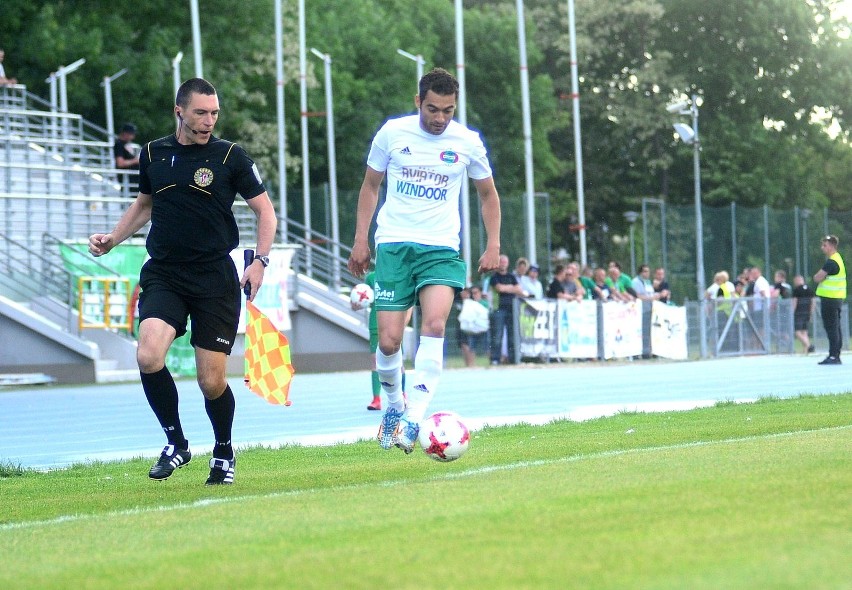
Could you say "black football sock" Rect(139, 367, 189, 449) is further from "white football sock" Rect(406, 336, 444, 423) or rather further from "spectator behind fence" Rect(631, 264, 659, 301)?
"spectator behind fence" Rect(631, 264, 659, 301)

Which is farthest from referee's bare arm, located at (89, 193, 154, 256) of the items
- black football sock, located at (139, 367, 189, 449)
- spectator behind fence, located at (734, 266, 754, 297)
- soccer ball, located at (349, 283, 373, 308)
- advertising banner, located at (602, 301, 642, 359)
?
spectator behind fence, located at (734, 266, 754, 297)

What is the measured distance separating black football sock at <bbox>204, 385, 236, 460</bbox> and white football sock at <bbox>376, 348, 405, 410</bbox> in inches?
44.9

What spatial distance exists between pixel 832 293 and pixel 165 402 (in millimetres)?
18916

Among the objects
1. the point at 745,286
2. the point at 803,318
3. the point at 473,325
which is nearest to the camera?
the point at 473,325

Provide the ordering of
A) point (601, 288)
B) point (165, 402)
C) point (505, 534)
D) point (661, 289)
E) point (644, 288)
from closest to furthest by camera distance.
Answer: point (505, 534)
point (165, 402)
point (601, 288)
point (644, 288)
point (661, 289)

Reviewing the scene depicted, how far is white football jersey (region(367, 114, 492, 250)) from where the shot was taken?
9234 mm

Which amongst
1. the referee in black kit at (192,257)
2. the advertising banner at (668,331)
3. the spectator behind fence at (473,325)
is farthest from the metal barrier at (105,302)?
the referee in black kit at (192,257)

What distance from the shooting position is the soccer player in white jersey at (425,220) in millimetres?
9164

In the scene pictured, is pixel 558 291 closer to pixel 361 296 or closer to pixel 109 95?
pixel 361 296

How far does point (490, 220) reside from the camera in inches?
381

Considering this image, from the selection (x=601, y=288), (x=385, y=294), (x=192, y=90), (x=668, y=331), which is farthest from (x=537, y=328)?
(x=192, y=90)

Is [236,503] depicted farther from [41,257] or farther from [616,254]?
[616,254]

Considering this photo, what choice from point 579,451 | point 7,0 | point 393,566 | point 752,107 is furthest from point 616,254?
point 393,566

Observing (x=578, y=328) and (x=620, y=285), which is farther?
(x=620, y=285)
